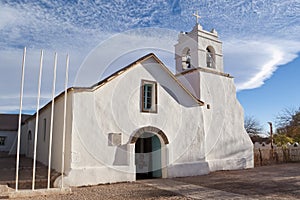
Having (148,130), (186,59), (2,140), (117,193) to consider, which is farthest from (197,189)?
(2,140)

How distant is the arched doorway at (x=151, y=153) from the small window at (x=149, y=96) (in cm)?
97

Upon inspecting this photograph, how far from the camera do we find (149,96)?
1240 centimetres

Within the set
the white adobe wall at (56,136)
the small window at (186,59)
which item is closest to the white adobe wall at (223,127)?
the small window at (186,59)

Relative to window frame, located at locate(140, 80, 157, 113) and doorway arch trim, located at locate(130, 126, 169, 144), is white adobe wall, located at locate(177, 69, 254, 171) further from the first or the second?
window frame, located at locate(140, 80, 157, 113)

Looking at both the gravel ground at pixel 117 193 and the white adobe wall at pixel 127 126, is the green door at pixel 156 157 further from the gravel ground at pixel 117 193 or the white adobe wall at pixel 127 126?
the gravel ground at pixel 117 193

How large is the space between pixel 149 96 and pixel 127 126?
6.39 ft

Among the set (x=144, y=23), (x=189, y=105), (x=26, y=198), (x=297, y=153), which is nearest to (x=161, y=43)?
(x=144, y=23)

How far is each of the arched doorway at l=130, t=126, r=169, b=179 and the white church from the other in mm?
43

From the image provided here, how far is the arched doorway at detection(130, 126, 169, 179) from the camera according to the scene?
477 inches

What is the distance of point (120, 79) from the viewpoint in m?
11.5

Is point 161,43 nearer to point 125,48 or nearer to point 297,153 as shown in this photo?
point 125,48

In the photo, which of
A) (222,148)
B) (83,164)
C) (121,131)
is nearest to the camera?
(83,164)

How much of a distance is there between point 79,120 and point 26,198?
10.9 ft

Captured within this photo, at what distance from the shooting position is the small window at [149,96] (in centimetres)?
1209
